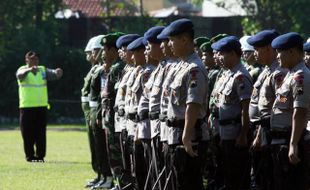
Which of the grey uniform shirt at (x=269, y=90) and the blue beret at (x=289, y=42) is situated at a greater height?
the blue beret at (x=289, y=42)

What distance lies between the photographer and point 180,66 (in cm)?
1087

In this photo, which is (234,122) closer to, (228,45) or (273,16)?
(228,45)

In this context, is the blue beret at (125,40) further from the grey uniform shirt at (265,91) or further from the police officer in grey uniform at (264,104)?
the grey uniform shirt at (265,91)

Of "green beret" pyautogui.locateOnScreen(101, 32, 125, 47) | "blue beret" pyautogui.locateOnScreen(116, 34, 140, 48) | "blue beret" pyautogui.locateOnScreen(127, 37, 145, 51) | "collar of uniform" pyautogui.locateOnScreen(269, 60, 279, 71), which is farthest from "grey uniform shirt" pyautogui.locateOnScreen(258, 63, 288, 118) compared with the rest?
"green beret" pyautogui.locateOnScreen(101, 32, 125, 47)

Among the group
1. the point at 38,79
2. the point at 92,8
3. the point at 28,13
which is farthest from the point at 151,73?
the point at 92,8

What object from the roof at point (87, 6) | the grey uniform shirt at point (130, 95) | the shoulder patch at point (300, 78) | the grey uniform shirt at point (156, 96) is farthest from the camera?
the roof at point (87, 6)

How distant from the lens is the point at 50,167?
18.9 m

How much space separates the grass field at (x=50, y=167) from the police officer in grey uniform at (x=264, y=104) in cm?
431

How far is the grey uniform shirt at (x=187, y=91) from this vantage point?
10.5 m

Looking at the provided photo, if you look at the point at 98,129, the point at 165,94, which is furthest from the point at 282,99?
the point at 98,129

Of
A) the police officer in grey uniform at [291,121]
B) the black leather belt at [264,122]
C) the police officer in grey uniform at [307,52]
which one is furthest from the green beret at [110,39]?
the police officer in grey uniform at [291,121]

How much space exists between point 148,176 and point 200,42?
3.24m

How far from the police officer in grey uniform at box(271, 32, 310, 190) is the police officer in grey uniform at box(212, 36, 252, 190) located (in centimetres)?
150

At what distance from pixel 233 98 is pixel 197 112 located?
209 centimetres
